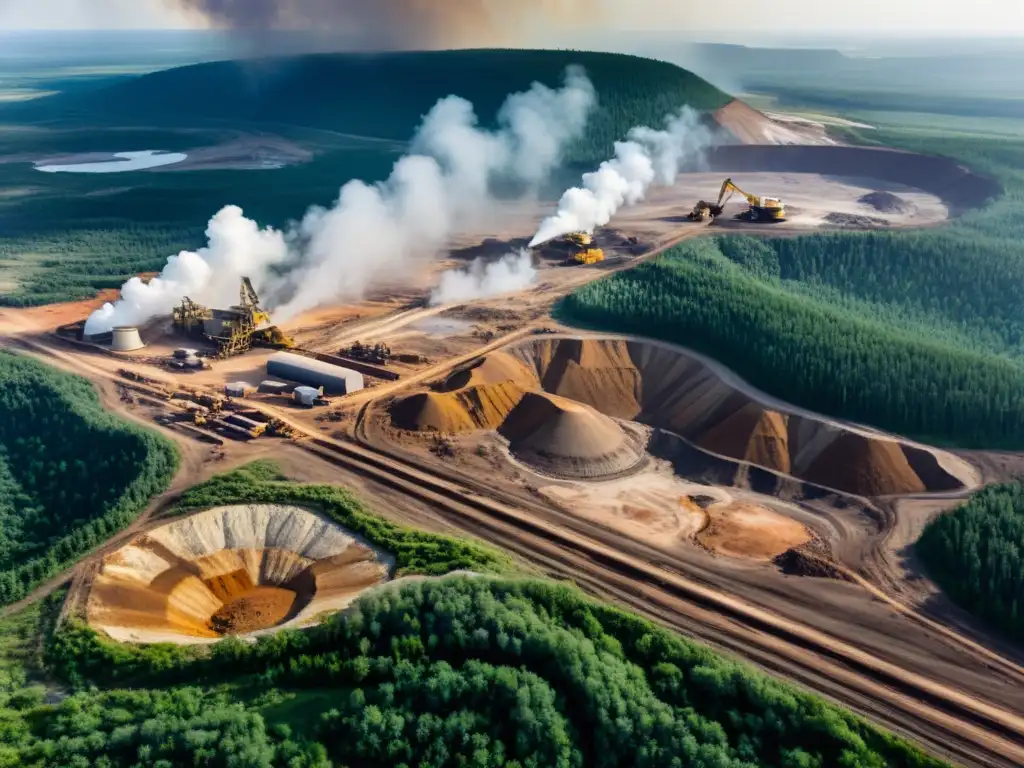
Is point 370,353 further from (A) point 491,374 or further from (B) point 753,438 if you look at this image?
(B) point 753,438

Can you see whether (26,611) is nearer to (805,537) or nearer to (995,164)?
(805,537)

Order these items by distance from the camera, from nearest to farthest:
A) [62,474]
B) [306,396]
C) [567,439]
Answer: [62,474], [567,439], [306,396]

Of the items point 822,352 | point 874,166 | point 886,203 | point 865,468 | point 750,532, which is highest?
point 874,166

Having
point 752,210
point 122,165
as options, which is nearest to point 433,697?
point 752,210


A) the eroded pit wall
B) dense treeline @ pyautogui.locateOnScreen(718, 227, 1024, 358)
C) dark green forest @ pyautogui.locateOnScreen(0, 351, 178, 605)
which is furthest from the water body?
dense treeline @ pyautogui.locateOnScreen(718, 227, 1024, 358)

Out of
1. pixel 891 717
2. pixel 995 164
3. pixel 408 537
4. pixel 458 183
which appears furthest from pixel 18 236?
pixel 995 164

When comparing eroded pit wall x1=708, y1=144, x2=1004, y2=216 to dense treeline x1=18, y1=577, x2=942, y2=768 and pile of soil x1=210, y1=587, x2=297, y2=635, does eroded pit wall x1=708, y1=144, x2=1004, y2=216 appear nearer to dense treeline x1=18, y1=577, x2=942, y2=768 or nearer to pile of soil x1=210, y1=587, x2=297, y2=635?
dense treeline x1=18, y1=577, x2=942, y2=768

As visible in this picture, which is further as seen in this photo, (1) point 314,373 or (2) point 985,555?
(1) point 314,373
